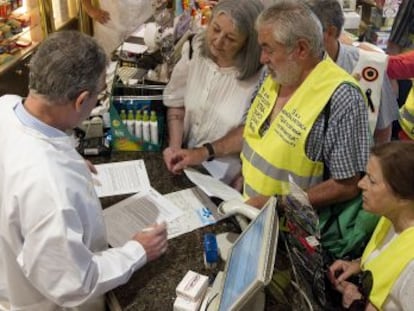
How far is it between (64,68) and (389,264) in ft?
3.58

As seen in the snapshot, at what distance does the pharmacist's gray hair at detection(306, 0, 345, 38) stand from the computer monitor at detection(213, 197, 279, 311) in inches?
41.8

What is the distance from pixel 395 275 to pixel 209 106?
1.13 meters

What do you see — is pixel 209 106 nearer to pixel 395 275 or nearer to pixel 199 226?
pixel 199 226

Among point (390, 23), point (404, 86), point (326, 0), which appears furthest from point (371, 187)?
point (390, 23)

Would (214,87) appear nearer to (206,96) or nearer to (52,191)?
(206,96)

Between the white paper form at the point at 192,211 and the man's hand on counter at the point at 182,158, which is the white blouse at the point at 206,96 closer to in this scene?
the man's hand on counter at the point at 182,158

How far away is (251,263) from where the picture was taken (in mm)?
1100

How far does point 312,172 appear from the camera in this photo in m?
1.59

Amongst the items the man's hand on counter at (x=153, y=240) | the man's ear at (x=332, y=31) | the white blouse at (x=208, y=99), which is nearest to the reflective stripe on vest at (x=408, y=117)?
the man's ear at (x=332, y=31)

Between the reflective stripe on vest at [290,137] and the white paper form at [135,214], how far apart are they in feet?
1.15

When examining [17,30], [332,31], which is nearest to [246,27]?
[332,31]

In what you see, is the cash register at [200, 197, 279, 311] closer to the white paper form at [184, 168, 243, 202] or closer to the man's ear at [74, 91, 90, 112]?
the white paper form at [184, 168, 243, 202]

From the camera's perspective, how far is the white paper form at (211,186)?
1758 millimetres

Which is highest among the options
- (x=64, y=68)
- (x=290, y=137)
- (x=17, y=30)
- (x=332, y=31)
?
(x=64, y=68)
